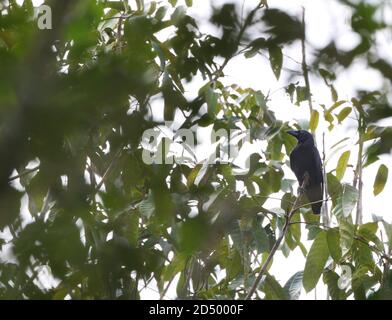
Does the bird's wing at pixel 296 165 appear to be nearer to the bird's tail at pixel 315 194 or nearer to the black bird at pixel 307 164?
the black bird at pixel 307 164

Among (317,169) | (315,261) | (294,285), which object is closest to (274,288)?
(294,285)

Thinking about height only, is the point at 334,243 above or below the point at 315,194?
below

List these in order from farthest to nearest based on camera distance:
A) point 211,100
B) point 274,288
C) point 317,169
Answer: point 317,169 < point 274,288 < point 211,100

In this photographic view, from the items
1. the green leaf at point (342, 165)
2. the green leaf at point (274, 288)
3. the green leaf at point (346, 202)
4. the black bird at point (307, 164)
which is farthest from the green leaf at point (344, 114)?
the black bird at point (307, 164)

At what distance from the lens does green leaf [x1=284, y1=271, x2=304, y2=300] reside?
112 inches

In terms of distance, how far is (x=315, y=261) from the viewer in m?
2.80

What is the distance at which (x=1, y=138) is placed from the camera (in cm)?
74

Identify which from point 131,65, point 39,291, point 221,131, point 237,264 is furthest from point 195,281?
point 131,65

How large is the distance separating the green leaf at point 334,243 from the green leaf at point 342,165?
456 millimetres

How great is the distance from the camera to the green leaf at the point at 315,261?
9.06ft

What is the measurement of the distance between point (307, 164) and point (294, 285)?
253 cm

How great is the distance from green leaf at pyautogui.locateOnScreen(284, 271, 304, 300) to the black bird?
223cm

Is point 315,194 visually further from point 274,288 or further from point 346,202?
point 274,288

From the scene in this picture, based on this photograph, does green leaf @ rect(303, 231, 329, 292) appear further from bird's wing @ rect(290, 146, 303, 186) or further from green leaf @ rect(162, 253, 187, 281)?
bird's wing @ rect(290, 146, 303, 186)
